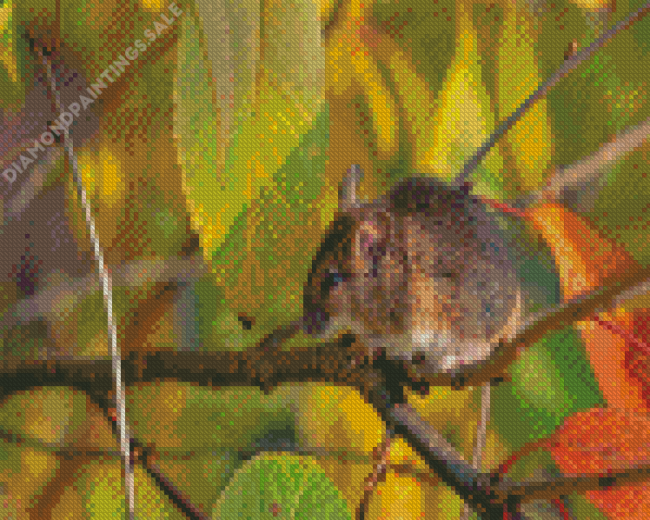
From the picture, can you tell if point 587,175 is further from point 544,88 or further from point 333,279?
point 333,279

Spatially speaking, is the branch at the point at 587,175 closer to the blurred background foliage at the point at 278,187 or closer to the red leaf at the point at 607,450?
the blurred background foliage at the point at 278,187

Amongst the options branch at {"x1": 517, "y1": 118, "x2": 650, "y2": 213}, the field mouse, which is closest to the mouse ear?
the field mouse

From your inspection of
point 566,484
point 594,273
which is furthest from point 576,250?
point 566,484

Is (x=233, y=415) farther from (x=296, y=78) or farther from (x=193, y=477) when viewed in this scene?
(x=296, y=78)

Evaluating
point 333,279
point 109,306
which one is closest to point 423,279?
point 333,279

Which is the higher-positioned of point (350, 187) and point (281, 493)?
point (350, 187)

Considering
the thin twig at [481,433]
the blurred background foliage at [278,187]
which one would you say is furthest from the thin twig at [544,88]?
the thin twig at [481,433]
